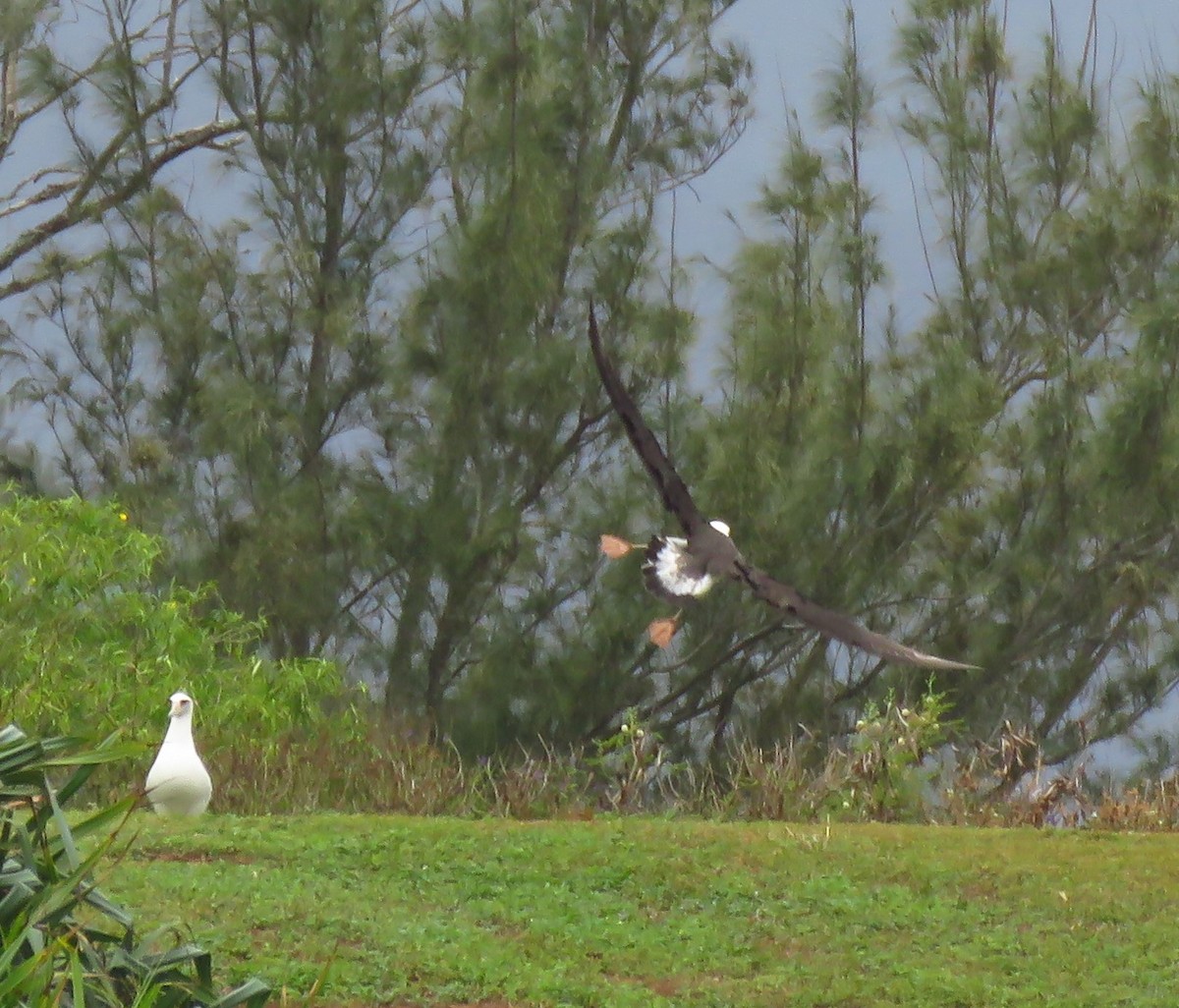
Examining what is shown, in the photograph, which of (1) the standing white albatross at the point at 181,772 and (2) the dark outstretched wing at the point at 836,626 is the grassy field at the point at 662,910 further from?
(2) the dark outstretched wing at the point at 836,626

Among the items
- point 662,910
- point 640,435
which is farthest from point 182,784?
point 640,435

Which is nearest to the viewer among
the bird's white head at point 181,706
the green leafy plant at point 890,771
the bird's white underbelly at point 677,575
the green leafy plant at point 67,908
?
the green leafy plant at point 67,908

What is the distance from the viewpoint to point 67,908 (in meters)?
1.49

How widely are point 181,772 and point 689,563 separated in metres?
2.66

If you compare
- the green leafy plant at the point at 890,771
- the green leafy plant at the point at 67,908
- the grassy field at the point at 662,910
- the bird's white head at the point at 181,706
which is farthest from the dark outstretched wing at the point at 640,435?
the green leafy plant at the point at 890,771

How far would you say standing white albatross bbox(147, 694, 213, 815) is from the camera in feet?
23.9

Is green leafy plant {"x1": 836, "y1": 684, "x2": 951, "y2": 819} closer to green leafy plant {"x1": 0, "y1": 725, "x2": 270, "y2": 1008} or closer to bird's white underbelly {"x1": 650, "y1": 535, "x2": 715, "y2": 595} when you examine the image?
bird's white underbelly {"x1": 650, "y1": 535, "x2": 715, "y2": 595}

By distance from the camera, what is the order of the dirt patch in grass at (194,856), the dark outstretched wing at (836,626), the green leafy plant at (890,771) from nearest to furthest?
the dark outstretched wing at (836,626) < the dirt patch in grass at (194,856) < the green leafy plant at (890,771)

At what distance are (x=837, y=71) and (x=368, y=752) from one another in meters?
5.07

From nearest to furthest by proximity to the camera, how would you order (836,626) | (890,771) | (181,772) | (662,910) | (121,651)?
(836,626) → (662,910) → (181,772) → (890,771) → (121,651)

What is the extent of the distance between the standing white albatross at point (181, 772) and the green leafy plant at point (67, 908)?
5821 millimetres

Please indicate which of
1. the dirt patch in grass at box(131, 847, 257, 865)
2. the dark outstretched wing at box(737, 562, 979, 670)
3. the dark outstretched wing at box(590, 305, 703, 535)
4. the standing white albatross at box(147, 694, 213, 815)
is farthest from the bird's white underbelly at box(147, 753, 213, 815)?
the dark outstretched wing at box(737, 562, 979, 670)

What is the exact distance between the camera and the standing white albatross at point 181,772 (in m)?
7.29

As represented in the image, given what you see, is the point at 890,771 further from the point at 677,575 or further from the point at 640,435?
the point at 640,435
